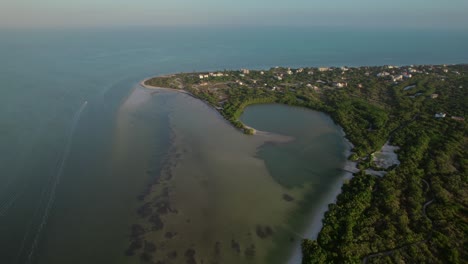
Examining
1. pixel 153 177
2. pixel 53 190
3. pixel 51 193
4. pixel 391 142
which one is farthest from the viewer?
pixel 391 142

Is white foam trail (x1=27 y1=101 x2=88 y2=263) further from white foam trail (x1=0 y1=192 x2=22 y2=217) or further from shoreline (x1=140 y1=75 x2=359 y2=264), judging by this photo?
shoreline (x1=140 y1=75 x2=359 y2=264)

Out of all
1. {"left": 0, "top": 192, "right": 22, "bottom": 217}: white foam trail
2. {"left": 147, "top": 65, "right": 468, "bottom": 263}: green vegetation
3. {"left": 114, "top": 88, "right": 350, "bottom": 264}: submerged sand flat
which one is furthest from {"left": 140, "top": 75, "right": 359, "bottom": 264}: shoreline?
{"left": 0, "top": 192, "right": 22, "bottom": 217}: white foam trail

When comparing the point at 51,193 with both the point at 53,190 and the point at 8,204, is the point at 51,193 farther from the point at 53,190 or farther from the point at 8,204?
the point at 8,204

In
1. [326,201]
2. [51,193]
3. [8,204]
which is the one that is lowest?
[326,201]

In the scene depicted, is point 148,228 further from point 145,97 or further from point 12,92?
point 12,92

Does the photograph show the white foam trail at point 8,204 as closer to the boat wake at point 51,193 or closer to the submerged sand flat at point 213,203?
the boat wake at point 51,193

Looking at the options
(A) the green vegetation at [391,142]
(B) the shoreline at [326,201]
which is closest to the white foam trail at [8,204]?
(B) the shoreline at [326,201]

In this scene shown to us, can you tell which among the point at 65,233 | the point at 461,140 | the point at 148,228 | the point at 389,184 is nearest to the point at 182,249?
the point at 148,228

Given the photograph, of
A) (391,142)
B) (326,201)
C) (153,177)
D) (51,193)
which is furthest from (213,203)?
(391,142)
